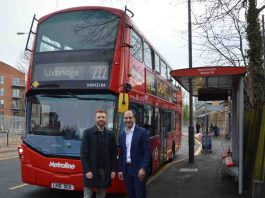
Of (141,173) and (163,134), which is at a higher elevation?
(163,134)

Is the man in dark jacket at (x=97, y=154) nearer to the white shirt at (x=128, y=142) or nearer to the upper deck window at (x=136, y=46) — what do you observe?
the white shirt at (x=128, y=142)

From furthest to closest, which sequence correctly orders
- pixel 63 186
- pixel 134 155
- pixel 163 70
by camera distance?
pixel 163 70 < pixel 63 186 < pixel 134 155

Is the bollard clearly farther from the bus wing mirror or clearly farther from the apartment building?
the apartment building

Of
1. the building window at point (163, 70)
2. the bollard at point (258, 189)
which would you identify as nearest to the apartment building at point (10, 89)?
the building window at point (163, 70)

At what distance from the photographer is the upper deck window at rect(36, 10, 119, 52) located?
1057cm

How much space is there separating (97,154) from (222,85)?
6.58m

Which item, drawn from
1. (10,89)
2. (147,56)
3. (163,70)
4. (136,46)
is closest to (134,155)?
(136,46)

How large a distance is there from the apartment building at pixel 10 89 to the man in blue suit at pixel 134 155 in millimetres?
113185

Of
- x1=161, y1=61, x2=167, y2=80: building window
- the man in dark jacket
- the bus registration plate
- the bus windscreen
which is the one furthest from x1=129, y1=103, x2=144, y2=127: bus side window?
x1=161, y1=61, x2=167, y2=80: building window

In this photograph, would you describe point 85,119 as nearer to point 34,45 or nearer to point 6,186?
point 34,45

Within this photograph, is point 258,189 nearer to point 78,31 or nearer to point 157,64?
point 78,31

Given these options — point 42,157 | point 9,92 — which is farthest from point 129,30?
point 9,92

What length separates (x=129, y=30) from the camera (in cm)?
1102

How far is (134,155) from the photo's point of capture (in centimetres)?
749
